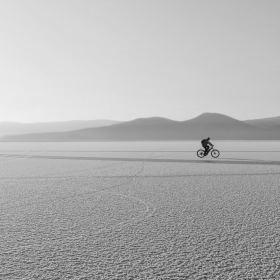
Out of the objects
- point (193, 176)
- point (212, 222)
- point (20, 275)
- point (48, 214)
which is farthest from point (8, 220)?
Answer: point (193, 176)

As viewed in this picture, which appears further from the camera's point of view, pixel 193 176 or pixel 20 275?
pixel 193 176

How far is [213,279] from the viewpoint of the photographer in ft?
11.9

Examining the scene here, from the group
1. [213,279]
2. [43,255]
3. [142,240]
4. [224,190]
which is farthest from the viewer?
[224,190]

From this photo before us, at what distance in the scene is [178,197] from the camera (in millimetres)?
8547

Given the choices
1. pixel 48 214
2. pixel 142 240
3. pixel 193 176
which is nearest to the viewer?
pixel 142 240

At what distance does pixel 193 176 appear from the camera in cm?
1301

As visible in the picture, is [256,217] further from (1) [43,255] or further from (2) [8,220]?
(2) [8,220]

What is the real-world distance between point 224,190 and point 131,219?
13.8 feet

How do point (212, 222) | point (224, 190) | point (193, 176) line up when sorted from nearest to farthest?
point (212, 222) < point (224, 190) < point (193, 176)

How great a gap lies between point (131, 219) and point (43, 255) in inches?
86.3

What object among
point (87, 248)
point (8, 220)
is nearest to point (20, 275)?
point (87, 248)

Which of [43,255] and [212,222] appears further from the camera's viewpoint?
[212,222]

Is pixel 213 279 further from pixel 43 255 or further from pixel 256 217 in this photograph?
pixel 256 217

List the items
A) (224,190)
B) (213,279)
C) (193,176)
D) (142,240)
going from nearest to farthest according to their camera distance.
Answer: (213,279) → (142,240) → (224,190) → (193,176)
